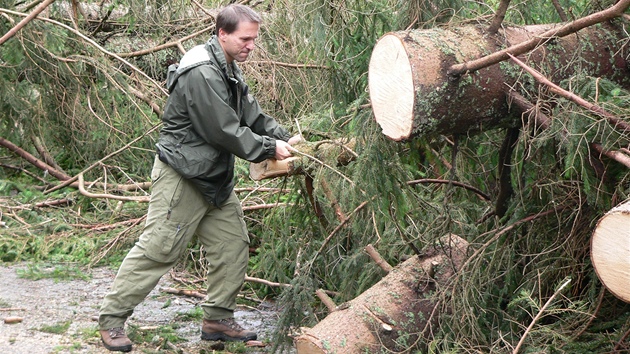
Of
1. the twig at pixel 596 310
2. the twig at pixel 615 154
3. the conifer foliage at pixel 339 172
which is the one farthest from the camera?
the conifer foliage at pixel 339 172

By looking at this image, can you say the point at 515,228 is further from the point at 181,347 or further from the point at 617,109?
the point at 181,347

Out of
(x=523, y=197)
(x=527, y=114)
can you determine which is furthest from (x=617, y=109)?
(x=523, y=197)

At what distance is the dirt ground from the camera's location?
4703 millimetres

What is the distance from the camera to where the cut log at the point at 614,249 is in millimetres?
3070

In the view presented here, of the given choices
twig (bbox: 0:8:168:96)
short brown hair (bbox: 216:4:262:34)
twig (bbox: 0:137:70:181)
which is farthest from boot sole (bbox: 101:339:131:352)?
twig (bbox: 0:137:70:181)

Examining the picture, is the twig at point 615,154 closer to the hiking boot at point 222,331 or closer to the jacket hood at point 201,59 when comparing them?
the jacket hood at point 201,59

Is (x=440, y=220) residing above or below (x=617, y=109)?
below

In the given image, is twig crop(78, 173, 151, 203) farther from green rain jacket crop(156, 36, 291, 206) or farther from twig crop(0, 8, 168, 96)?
green rain jacket crop(156, 36, 291, 206)

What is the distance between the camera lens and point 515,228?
4195mm

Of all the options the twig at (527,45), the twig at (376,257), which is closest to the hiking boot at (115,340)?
the twig at (376,257)

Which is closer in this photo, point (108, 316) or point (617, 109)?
point (617, 109)

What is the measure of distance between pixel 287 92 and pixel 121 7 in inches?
91.6

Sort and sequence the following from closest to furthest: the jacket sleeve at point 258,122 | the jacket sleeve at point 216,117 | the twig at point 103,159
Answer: the jacket sleeve at point 216,117, the jacket sleeve at point 258,122, the twig at point 103,159

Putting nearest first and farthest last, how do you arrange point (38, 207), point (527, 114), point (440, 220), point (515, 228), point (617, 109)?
1. point (617, 109)
2. point (527, 114)
3. point (515, 228)
4. point (440, 220)
5. point (38, 207)
